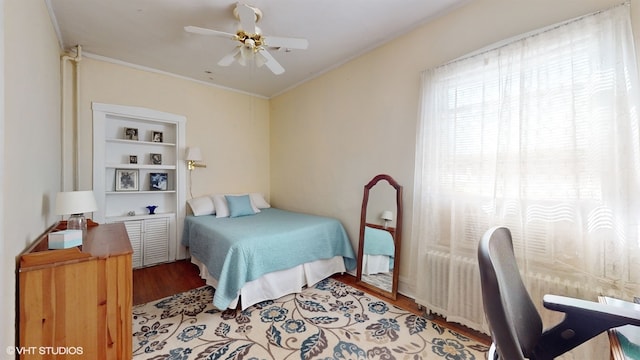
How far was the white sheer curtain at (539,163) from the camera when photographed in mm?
1337

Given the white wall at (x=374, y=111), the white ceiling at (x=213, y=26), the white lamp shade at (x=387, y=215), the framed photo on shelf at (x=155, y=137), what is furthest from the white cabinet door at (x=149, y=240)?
the white lamp shade at (x=387, y=215)

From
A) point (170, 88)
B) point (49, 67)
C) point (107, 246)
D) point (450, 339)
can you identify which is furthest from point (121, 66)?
point (450, 339)

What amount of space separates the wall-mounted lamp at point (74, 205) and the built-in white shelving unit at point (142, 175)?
1.39 m

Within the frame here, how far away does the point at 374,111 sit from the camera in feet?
9.07

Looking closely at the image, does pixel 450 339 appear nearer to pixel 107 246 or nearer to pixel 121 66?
pixel 107 246

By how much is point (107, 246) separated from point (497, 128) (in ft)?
9.26

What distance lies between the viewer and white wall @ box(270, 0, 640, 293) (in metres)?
1.85

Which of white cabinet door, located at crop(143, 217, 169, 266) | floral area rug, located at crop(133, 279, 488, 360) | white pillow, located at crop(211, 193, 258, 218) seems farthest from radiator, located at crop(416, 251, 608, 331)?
white cabinet door, located at crop(143, 217, 169, 266)

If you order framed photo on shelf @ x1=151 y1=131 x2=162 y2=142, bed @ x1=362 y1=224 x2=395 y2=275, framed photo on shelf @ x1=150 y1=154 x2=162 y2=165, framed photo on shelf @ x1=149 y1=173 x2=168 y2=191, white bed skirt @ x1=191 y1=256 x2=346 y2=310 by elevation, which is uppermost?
framed photo on shelf @ x1=151 y1=131 x2=162 y2=142

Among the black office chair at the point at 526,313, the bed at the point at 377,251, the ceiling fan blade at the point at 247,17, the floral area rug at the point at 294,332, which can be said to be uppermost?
the ceiling fan blade at the point at 247,17

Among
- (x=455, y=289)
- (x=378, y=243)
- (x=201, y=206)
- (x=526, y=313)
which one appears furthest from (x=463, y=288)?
(x=201, y=206)

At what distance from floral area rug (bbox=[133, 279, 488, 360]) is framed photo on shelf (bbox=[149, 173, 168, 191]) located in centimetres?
169

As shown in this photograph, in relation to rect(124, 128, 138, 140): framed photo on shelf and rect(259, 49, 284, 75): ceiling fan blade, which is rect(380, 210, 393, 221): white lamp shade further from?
rect(124, 128, 138, 140): framed photo on shelf

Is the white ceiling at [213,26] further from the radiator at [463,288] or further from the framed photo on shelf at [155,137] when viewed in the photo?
the radiator at [463,288]
